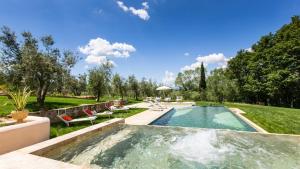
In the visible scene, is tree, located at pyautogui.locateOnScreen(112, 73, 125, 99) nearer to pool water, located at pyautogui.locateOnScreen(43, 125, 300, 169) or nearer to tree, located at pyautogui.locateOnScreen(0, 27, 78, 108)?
tree, located at pyautogui.locateOnScreen(0, 27, 78, 108)

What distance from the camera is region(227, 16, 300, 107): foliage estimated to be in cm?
2480

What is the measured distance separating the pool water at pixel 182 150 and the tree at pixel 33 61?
19.1 ft

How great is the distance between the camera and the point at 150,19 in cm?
1916

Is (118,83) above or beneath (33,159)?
above

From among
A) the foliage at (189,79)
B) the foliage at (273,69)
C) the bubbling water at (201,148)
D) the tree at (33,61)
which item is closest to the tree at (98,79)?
the tree at (33,61)

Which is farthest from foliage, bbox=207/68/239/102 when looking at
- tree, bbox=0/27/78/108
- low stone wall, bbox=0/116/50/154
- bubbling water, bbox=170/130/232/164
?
low stone wall, bbox=0/116/50/154

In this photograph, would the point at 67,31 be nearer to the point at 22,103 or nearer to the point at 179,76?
the point at 22,103

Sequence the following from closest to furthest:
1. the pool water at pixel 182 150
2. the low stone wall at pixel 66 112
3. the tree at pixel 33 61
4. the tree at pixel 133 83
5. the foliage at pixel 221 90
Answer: the pool water at pixel 182 150
the low stone wall at pixel 66 112
the tree at pixel 33 61
the foliage at pixel 221 90
the tree at pixel 133 83

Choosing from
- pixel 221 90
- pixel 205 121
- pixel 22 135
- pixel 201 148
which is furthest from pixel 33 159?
pixel 221 90

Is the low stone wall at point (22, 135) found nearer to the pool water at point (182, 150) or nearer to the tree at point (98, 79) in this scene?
the pool water at point (182, 150)

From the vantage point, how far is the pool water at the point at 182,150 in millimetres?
5023

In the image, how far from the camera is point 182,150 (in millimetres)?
6188

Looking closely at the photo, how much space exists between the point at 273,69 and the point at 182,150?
1075 inches

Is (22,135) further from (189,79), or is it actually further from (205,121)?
(189,79)
